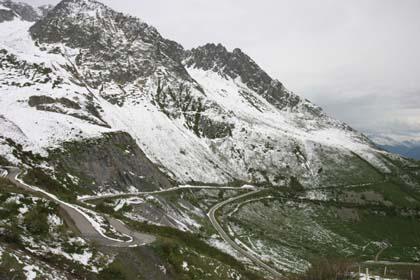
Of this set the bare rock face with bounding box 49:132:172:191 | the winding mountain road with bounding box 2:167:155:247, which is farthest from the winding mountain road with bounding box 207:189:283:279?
the winding mountain road with bounding box 2:167:155:247

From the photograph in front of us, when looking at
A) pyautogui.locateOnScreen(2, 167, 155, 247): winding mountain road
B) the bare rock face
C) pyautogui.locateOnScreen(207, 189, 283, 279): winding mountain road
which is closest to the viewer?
pyautogui.locateOnScreen(2, 167, 155, 247): winding mountain road

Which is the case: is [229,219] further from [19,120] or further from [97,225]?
[97,225]

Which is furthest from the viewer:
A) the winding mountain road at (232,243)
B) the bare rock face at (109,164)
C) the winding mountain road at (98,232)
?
the bare rock face at (109,164)

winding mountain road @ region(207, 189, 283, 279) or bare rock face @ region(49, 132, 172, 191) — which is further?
bare rock face @ region(49, 132, 172, 191)

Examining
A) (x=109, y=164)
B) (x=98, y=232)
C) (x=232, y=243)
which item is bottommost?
(x=232, y=243)

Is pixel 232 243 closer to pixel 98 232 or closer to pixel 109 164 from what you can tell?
pixel 109 164

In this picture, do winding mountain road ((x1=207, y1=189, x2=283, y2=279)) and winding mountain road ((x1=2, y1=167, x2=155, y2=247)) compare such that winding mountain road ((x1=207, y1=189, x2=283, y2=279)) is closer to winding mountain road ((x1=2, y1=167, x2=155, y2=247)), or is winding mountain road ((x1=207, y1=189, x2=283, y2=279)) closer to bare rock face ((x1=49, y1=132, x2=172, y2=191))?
bare rock face ((x1=49, y1=132, x2=172, y2=191))

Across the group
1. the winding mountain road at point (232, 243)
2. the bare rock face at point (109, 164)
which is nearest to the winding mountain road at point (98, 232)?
the winding mountain road at point (232, 243)

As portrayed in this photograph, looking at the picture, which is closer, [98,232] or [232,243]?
[98,232]

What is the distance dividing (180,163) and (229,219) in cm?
5124

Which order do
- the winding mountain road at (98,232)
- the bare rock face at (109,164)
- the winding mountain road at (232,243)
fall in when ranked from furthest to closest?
the bare rock face at (109,164) → the winding mountain road at (232,243) → the winding mountain road at (98,232)

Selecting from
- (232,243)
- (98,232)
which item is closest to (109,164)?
(232,243)

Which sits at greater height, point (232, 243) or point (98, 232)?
point (98, 232)

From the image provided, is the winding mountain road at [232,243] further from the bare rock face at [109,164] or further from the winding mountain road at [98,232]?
the winding mountain road at [98,232]
